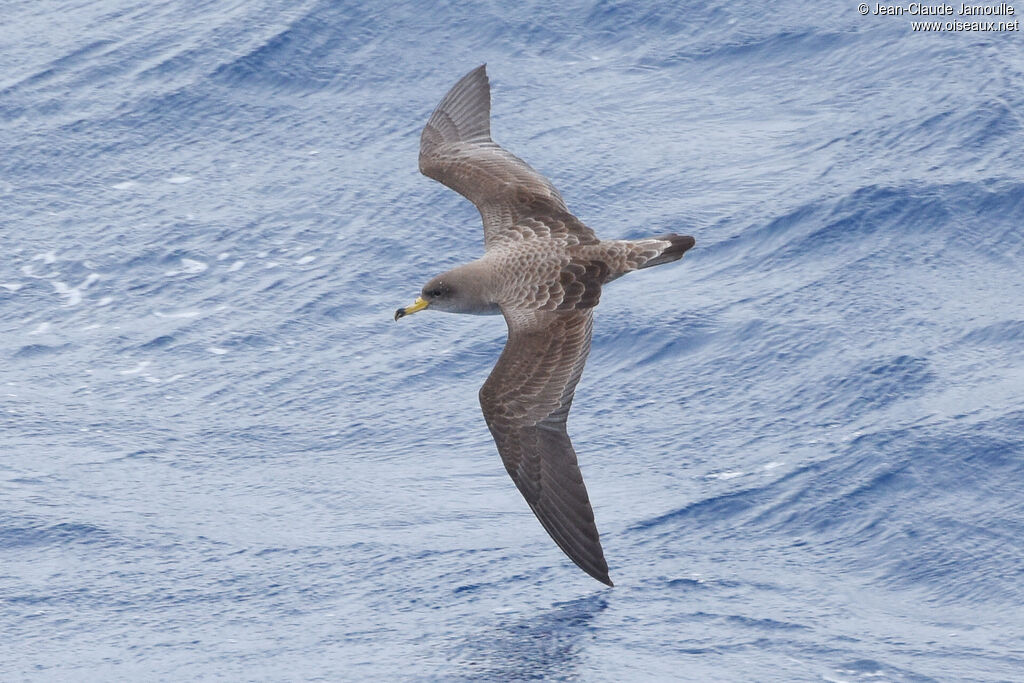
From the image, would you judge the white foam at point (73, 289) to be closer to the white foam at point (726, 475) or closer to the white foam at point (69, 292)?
the white foam at point (69, 292)

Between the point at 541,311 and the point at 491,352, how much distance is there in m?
5.00


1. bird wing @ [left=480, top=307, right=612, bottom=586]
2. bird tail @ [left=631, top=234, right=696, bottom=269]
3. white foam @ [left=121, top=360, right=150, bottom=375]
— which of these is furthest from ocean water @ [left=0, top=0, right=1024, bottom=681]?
bird tail @ [left=631, top=234, right=696, bottom=269]

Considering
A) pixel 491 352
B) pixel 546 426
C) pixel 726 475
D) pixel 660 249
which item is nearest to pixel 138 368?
pixel 491 352

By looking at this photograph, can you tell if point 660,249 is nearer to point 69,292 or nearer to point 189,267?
point 189,267

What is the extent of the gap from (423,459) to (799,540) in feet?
13.8

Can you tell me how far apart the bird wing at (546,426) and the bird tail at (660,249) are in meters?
0.98

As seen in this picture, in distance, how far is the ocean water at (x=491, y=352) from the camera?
50.5 feet

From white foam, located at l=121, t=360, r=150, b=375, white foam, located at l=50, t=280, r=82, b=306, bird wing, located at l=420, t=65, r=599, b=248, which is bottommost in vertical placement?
white foam, located at l=121, t=360, r=150, b=375

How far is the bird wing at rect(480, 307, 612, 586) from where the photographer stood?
46.0ft

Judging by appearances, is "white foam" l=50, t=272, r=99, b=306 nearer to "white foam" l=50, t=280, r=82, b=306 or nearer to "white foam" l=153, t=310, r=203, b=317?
"white foam" l=50, t=280, r=82, b=306

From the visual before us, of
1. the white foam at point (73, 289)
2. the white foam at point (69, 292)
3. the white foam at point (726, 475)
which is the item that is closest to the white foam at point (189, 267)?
the white foam at point (73, 289)

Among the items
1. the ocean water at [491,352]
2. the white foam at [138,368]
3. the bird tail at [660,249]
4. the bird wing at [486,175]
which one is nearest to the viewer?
the bird tail at [660,249]

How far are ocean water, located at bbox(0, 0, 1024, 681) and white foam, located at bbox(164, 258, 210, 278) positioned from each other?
0.07 m

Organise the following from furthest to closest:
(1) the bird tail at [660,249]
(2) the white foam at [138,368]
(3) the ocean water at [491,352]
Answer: (2) the white foam at [138,368] → (3) the ocean water at [491,352] → (1) the bird tail at [660,249]
